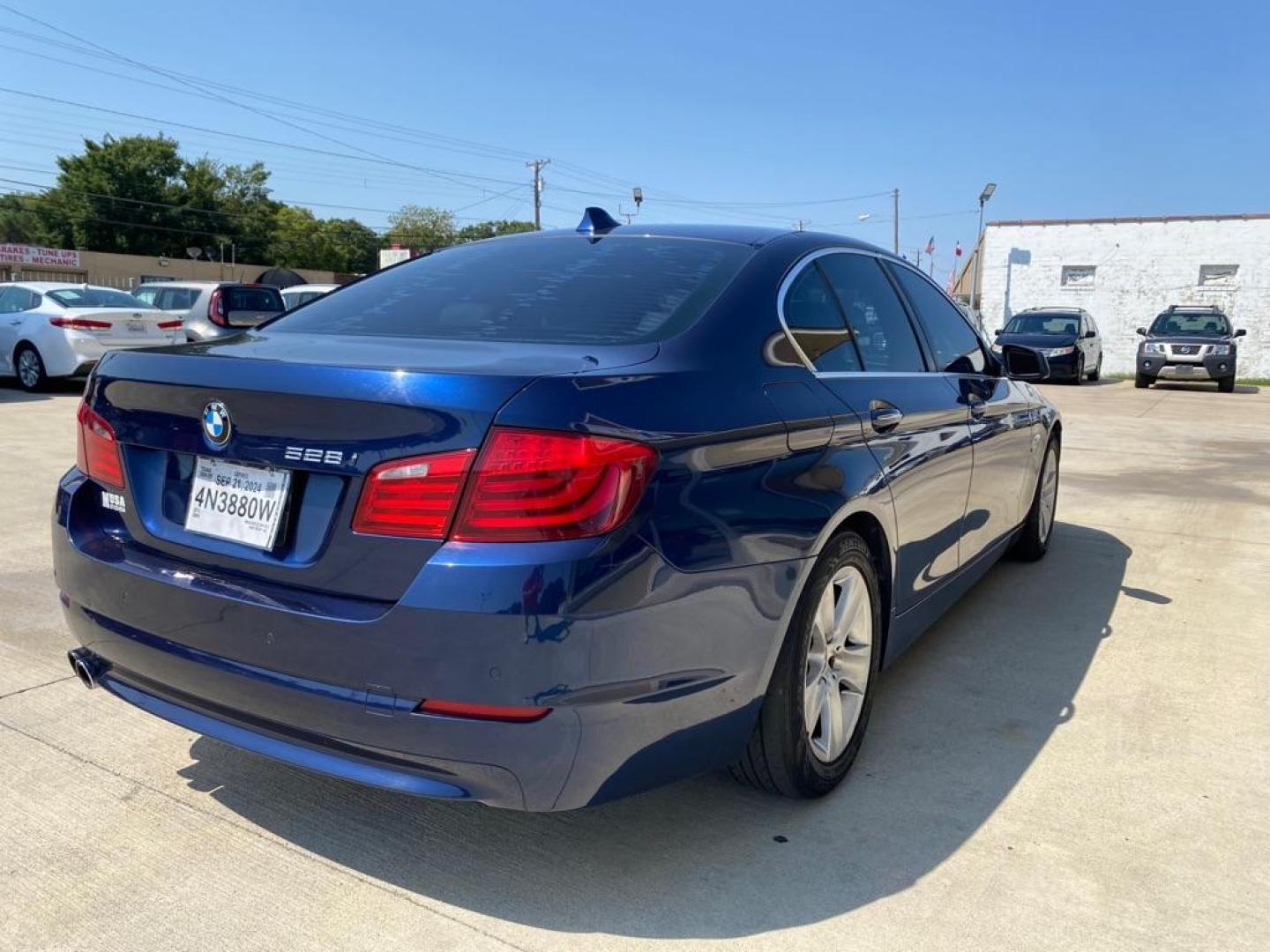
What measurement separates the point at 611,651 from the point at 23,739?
213 centimetres

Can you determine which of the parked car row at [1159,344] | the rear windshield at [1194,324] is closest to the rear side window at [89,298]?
the parked car row at [1159,344]

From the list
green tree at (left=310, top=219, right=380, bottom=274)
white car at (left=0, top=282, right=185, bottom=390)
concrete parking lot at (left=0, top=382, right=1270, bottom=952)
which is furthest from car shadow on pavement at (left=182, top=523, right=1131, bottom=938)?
green tree at (left=310, top=219, right=380, bottom=274)

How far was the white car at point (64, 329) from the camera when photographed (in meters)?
12.0

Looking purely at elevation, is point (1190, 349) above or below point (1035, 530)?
above

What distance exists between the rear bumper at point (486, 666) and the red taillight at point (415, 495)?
0.26 feet

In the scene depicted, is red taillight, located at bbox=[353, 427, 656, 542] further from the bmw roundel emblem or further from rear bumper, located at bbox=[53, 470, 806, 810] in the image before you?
the bmw roundel emblem

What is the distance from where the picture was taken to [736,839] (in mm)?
2555

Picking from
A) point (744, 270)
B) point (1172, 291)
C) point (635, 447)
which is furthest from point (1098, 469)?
point (1172, 291)

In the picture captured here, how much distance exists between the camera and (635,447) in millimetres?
1997

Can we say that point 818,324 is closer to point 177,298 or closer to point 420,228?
point 177,298

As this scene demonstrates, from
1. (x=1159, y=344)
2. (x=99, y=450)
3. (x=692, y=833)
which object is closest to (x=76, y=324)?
(x=99, y=450)

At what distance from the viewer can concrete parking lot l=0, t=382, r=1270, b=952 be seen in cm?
219

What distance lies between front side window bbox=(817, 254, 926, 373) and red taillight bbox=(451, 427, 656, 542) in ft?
4.81

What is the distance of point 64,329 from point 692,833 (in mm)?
12076
